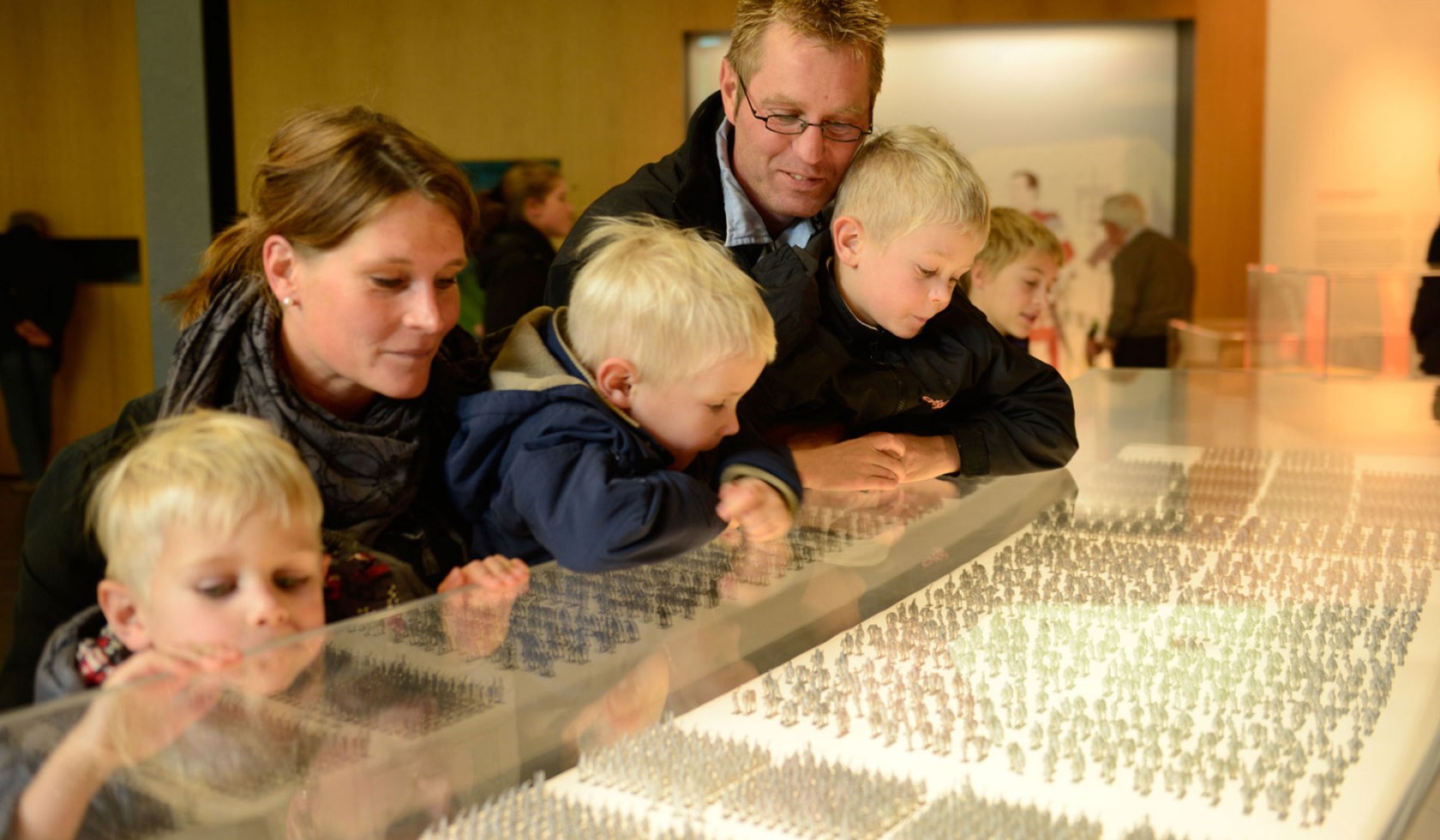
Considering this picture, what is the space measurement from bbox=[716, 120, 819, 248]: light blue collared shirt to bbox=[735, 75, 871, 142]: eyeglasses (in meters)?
0.17

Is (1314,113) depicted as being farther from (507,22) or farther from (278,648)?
(278,648)

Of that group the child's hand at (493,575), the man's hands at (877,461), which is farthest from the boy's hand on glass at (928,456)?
the child's hand at (493,575)

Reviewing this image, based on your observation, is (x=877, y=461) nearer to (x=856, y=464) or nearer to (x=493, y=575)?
(x=856, y=464)

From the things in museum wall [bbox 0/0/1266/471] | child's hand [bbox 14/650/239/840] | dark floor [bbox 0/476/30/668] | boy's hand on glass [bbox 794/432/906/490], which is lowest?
dark floor [bbox 0/476/30/668]

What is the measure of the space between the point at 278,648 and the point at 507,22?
8148mm

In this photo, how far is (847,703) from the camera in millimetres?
2076

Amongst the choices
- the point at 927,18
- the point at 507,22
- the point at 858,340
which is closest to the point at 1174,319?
the point at 927,18

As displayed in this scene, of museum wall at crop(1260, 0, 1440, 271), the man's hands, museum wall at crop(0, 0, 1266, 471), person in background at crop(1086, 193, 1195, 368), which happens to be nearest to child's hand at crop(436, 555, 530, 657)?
the man's hands

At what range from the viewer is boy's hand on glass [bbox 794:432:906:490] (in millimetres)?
2658

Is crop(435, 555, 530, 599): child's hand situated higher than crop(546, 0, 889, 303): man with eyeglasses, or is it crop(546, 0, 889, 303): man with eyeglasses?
crop(546, 0, 889, 303): man with eyeglasses

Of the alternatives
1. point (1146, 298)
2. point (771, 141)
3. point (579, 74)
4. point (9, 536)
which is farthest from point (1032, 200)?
point (9, 536)

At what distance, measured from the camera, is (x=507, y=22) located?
356 inches

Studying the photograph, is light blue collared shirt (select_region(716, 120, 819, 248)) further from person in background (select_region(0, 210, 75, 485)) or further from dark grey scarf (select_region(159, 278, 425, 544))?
person in background (select_region(0, 210, 75, 485))

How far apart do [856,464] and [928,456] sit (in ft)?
0.91
